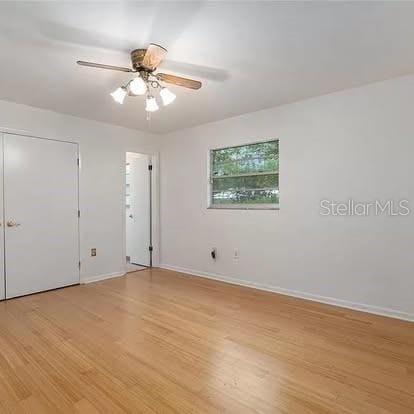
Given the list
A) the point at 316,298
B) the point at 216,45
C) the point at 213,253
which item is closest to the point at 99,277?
the point at 213,253

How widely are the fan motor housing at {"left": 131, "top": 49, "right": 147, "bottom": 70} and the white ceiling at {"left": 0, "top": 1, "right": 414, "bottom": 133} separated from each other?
5 centimetres

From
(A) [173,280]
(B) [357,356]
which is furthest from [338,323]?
(A) [173,280]

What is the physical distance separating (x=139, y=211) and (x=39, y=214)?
1893 millimetres

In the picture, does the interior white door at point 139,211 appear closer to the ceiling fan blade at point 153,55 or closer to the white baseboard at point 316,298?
the white baseboard at point 316,298

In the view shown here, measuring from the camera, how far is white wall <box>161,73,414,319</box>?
9.34ft

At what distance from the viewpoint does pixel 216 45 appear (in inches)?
86.6

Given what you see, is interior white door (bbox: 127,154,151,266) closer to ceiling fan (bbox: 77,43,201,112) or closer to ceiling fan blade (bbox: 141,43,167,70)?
ceiling fan (bbox: 77,43,201,112)

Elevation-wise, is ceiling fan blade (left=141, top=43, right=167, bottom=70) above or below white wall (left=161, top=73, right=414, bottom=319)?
A: above

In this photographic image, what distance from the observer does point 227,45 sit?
220 cm

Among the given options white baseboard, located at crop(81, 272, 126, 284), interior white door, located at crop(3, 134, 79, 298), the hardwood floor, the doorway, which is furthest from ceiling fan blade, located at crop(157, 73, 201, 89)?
white baseboard, located at crop(81, 272, 126, 284)

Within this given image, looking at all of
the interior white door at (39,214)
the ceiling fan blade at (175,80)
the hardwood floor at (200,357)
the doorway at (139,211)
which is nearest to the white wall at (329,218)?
the hardwood floor at (200,357)

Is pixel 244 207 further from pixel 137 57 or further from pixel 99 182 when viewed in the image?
pixel 137 57

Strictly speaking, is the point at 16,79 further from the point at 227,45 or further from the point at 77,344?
the point at 77,344

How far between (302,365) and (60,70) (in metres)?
3.18
